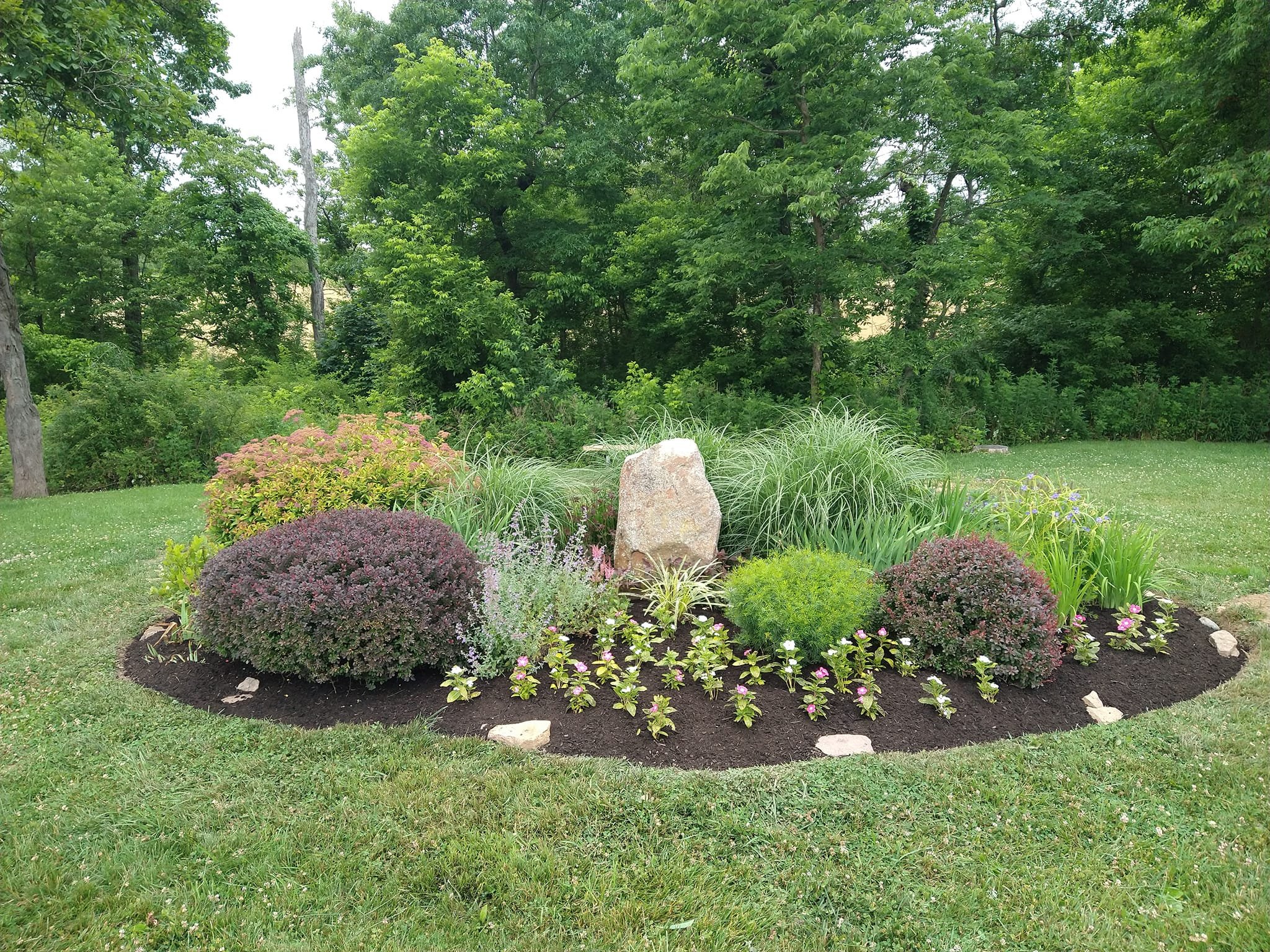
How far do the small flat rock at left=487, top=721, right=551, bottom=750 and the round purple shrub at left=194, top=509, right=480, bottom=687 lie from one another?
61 centimetres

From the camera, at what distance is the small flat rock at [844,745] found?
2973mm

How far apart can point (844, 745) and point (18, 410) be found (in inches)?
480

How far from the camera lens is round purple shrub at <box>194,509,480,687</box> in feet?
11.2

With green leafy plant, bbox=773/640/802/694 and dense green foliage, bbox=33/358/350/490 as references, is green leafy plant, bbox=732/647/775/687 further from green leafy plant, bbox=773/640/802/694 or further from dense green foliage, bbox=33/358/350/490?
dense green foliage, bbox=33/358/350/490

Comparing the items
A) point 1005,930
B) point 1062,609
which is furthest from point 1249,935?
point 1062,609

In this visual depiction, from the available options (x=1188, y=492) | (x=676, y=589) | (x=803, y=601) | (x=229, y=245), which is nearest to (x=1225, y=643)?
(x=803, y=601)

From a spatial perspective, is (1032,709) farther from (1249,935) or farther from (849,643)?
(1249,935)

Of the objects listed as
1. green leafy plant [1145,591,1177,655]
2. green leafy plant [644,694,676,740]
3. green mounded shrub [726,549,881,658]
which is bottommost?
green leafy plant [644,694,676,740]

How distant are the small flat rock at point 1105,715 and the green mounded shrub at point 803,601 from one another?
1.09 m

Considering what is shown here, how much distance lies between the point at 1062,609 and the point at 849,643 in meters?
1.48

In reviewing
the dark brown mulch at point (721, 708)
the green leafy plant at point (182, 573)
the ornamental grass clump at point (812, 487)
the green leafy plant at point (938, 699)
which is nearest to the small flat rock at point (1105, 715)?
the dark brown mulch at point (721, 708)

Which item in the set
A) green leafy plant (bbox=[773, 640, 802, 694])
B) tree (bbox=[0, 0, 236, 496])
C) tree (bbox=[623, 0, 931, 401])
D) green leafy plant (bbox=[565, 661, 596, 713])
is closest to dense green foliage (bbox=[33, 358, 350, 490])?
tree (bbox=[0, 0, 236, 496])

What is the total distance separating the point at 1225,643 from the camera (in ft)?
13.0

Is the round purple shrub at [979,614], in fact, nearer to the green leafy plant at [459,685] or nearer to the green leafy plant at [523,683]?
the green leafy plant at [523,683]
